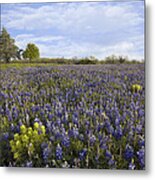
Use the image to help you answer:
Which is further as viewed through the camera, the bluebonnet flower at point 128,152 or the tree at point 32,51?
the tree at point 32,51

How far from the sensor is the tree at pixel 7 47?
267cm

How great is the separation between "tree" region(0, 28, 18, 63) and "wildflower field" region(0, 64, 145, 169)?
0.23 feet

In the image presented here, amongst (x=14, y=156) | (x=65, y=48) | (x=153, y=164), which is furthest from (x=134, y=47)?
(x=14, y=156)

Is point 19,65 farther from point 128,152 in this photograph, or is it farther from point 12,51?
point 128,152

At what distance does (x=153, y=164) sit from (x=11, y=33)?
0.94 metres

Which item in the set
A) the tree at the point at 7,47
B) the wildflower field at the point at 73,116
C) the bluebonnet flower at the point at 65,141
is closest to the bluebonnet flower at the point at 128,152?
the wildflower field at the point at 73,116

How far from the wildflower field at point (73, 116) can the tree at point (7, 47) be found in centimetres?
7

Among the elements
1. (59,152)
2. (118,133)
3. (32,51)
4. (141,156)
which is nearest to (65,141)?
(59,152)

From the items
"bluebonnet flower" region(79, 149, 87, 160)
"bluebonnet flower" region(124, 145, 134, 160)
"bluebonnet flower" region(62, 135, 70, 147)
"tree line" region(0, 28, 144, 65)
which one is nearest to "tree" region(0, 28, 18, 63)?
"tree line" region(0, 28, 144, 65)

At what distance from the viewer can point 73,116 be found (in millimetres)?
2605

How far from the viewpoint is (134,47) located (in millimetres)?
2543

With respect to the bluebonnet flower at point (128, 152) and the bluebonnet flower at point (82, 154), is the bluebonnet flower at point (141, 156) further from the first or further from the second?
the bluebonnet flower at point (82, 154)

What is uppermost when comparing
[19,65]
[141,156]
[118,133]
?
[19,65]

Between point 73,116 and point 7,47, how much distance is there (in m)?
0.48
